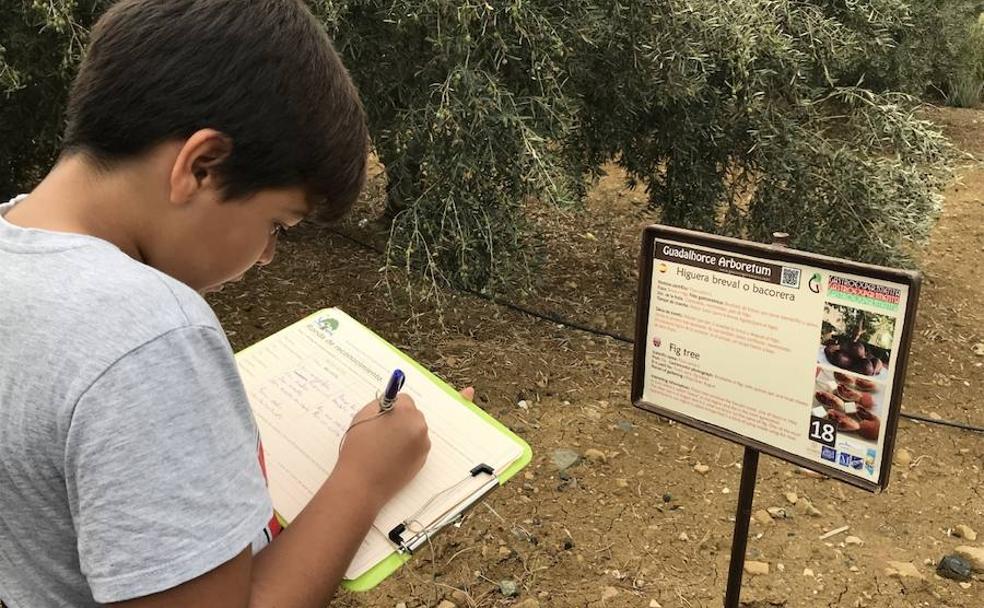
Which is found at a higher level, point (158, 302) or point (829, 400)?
point (158, 302)

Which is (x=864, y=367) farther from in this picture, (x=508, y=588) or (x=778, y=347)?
(x=508, y=588)

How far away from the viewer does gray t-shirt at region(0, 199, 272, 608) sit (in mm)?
782

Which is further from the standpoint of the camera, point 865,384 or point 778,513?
point 778,513

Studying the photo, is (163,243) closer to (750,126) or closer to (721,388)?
(721,388)

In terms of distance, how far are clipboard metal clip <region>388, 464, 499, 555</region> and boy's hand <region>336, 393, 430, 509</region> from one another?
7cm

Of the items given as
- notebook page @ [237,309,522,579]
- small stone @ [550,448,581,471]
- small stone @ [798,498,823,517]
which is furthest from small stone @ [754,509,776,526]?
notebook page @ [237,309,522,579]

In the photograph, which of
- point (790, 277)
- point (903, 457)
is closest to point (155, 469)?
point (790, 277)

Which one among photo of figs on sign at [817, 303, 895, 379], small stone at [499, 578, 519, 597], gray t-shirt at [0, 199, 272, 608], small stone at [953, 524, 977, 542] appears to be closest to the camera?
gray t-shirt at [0, 199, 272, 608]

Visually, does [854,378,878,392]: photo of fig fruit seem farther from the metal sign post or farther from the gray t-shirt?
the gray t-shirt

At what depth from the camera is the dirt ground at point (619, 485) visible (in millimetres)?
2451

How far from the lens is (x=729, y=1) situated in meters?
3.58

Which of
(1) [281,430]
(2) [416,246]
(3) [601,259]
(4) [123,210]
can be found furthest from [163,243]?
(3) [601,259]

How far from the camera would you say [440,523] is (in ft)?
4.25

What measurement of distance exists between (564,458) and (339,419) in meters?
1.69
